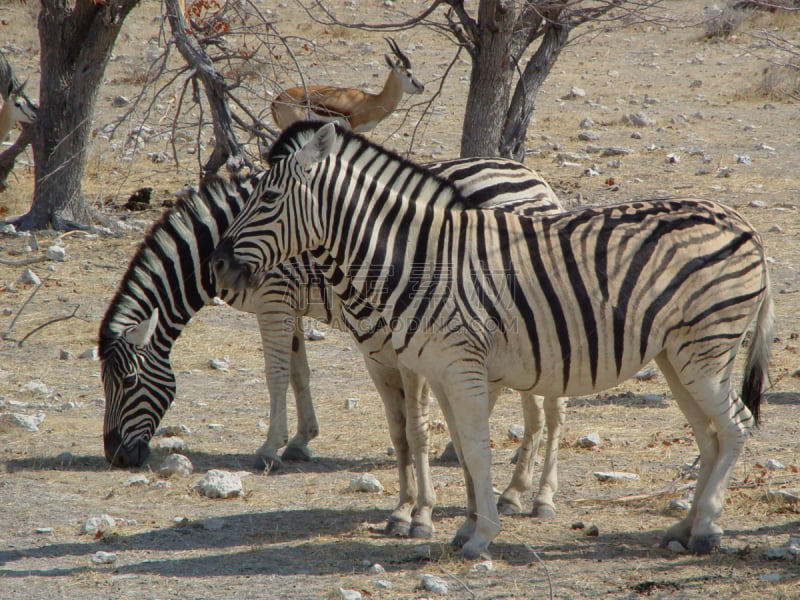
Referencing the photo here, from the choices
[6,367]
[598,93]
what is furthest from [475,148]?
[598,93]

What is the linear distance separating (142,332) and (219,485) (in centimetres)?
121

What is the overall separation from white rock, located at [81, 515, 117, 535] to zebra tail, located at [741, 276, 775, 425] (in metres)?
3.59

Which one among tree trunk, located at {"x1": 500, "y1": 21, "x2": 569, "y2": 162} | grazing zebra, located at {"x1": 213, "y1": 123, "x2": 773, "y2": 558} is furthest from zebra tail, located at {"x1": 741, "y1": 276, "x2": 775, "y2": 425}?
tree trunk, located at {"x1": 500, "y1": 21, "x2": 569, "y2": 162}

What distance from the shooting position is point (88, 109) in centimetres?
1142

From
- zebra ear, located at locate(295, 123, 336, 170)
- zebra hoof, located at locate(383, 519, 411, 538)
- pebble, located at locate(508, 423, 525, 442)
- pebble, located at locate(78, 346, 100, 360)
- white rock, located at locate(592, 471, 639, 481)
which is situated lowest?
pebble, located at locate(78, 346, 100, 360)

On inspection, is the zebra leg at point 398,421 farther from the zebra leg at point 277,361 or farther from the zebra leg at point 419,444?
the zebra leg at point 277,361

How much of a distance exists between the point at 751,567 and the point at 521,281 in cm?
180

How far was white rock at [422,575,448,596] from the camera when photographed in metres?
4.37

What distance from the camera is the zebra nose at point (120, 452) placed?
6.19 m

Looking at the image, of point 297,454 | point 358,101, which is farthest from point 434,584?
point 358,101

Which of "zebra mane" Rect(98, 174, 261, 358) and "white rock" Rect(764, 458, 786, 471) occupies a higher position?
"zebra mane" Rect(98, 174, 261, 358)

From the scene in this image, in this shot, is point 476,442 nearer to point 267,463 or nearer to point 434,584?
point 434,584

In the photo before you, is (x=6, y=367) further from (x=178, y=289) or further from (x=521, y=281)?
(x=521, y=281)

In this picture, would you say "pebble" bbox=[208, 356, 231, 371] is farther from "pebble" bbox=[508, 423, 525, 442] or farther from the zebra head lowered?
"pebble" bbox=[508, 423, 525, 442]
